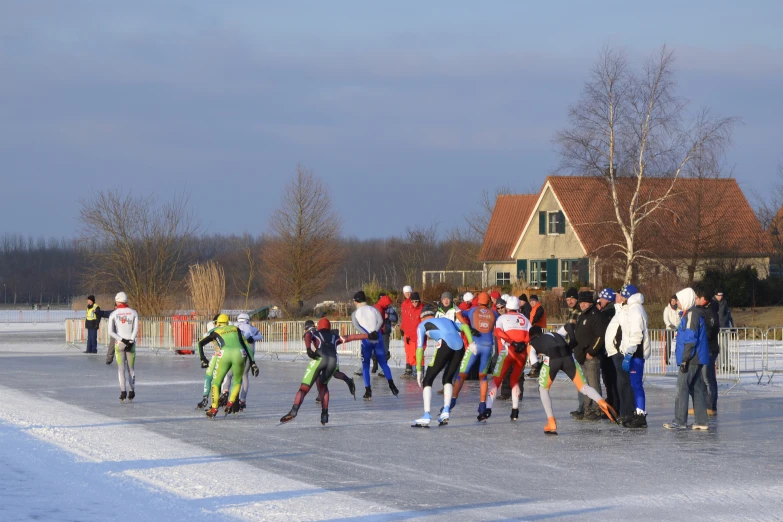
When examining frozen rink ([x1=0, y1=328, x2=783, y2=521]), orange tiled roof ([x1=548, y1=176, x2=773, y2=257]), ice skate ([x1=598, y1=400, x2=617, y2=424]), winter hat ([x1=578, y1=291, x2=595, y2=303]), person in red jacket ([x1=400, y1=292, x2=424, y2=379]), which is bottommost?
frozen rink ([x1=0, y1=328, x2=783, y2=521])

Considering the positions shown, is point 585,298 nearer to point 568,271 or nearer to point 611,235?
point 611,235

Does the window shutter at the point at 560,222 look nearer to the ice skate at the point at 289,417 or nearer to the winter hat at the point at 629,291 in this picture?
the winter hat at the point at 629,291

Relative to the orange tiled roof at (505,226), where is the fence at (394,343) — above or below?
below

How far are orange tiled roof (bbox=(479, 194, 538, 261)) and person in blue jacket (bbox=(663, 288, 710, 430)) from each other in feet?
143

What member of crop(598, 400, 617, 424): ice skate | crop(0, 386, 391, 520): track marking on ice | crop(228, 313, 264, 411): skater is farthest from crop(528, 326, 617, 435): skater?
crop(228, 313, 264, 411): skater

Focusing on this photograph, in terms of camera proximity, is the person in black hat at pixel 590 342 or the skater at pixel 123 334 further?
the skater at pixel 123 334

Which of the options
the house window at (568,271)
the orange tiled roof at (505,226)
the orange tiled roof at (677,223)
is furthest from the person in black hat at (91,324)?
the orange tiled roof at (505,226)

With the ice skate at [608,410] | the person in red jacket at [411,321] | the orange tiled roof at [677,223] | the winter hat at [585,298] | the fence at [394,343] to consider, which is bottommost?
the ice skate at [608,410]

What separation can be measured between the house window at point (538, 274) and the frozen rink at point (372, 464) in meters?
35.9

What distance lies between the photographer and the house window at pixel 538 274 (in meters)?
54.3

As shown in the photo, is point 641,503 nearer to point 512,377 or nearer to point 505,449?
point 505,449

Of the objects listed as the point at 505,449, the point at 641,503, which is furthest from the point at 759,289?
the point at 641,503

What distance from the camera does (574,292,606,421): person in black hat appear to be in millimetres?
14875

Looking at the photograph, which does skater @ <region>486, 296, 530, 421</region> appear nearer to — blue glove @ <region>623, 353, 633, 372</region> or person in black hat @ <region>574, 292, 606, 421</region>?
person in black hat @ <region>574, 292, 606, 421</region>
